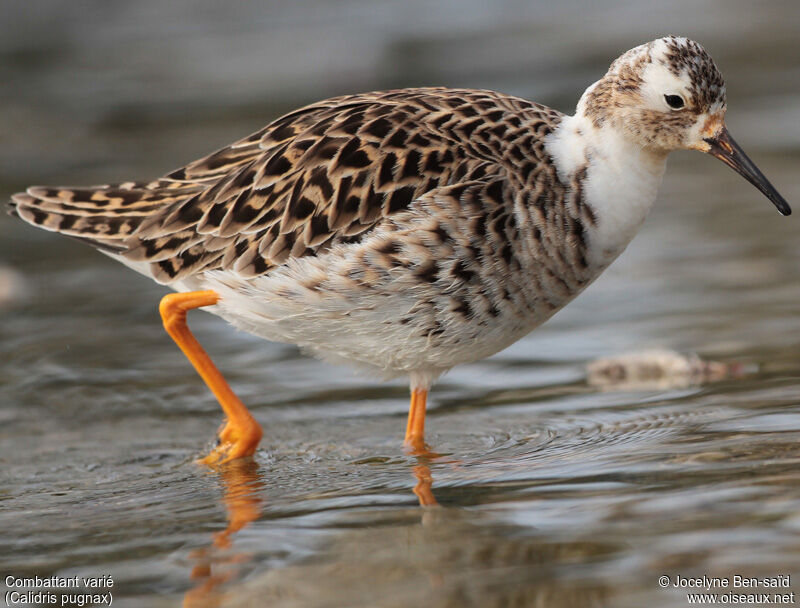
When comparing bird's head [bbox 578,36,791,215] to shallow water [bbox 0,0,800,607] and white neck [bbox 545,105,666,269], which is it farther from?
Result: shallow water [bbox 0,0,800,607]

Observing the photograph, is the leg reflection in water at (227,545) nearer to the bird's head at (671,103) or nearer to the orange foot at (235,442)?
the orange foot at (235,442)

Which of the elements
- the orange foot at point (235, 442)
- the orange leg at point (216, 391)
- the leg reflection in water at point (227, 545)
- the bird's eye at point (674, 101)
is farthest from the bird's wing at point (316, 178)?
the leg reflection in water at point (227, 545)

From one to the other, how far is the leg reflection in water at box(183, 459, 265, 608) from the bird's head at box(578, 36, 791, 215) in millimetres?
2827

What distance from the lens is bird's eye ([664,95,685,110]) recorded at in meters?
7.19

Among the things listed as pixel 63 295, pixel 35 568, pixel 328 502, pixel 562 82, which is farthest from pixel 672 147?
pixel 562 82

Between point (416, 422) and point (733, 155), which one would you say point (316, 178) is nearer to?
point (416, 422)

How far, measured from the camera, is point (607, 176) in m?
7.31

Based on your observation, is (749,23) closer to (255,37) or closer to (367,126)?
(255,37)

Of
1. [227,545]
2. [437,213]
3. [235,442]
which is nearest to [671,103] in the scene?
[437,213]

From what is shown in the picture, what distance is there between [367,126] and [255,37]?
1196 cm

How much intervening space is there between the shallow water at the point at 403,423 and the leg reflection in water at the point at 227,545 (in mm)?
18

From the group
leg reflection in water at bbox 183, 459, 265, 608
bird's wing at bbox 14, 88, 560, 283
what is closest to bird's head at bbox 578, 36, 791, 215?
bird's wing at bbox 14, 88, 560, 283

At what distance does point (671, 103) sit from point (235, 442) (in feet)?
10.4

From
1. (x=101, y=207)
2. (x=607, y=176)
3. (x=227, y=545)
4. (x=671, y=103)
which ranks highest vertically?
(x=671, y=103)
